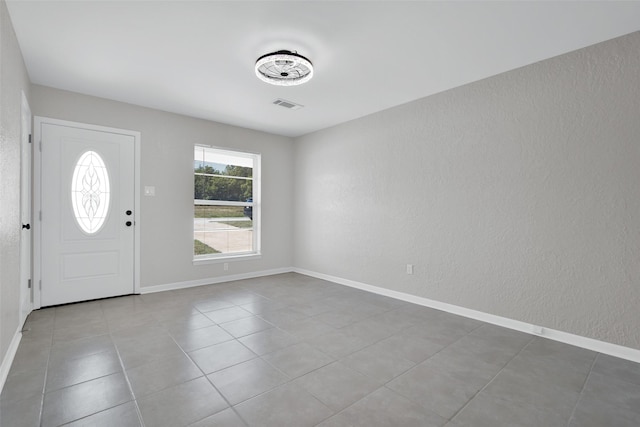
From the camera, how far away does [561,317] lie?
9.26 feet

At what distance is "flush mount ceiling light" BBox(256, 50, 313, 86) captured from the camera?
2.77 metres

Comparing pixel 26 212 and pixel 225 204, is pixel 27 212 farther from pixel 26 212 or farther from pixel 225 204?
pixel 225 204

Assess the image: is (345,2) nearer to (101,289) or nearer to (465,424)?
(465,424)

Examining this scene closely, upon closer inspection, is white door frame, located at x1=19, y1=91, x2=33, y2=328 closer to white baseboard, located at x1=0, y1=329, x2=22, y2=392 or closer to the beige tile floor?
the beige tile floor

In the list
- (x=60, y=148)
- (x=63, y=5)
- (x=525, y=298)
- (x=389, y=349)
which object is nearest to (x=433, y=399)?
(x=389, y=349)

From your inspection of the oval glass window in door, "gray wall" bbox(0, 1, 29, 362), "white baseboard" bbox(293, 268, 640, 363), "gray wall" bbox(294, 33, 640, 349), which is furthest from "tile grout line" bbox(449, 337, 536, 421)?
the oval glass window in door

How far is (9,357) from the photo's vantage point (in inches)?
90.1

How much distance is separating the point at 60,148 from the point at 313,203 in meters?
3.66

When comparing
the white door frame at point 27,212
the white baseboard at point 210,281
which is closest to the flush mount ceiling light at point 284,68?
the white door frame at point 27,212

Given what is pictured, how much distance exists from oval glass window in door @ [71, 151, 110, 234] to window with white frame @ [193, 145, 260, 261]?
4.00 ft

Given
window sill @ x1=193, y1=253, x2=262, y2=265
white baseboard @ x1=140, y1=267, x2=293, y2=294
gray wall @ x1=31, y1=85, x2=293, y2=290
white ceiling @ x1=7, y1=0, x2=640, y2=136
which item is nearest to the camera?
white ceiling @ x1=7, y1=0, x2=640, y2=136

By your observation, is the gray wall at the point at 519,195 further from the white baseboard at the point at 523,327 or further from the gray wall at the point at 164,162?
the gray wall at the point at 164,162

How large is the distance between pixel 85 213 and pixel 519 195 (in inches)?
202

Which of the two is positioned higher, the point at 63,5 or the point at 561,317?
the point at 63,5
